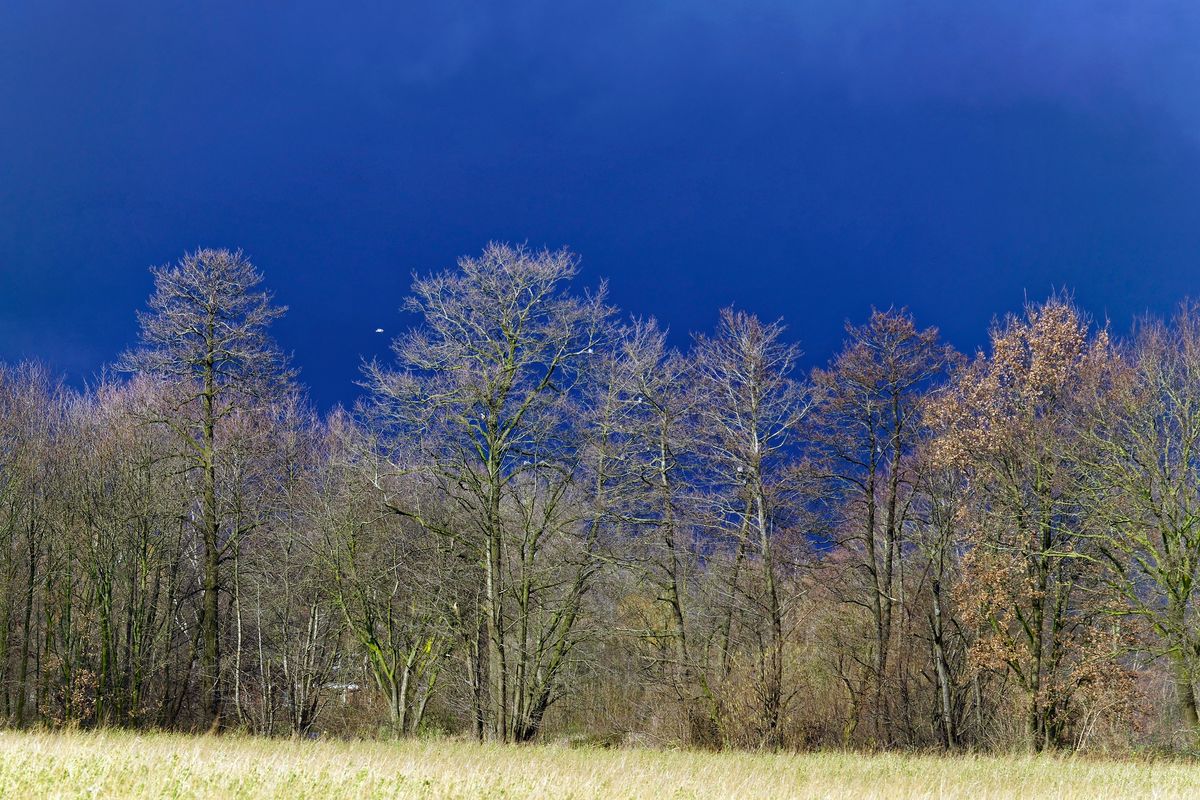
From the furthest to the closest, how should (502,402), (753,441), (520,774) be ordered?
(753,441)
(502,402)
(520,774)

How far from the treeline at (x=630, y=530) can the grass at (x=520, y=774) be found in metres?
4.16

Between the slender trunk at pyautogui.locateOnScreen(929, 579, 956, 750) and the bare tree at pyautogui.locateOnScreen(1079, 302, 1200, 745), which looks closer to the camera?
the bare tree at pyautogui.locateOnScreen(1079, 302, 1200, 745)

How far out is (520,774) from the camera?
10.5 m

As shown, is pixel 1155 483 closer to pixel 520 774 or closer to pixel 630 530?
pixel 630 530

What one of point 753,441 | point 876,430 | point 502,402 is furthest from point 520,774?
→ point 876,430

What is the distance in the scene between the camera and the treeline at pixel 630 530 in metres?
20.7

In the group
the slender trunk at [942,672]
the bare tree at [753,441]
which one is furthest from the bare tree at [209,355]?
the slender trunk at [942,672]

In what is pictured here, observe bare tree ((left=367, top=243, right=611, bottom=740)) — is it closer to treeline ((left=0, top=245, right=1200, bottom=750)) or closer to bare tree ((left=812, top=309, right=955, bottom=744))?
treeline ((left=0, top=245, right=1200, bottom=750))

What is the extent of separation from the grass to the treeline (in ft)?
13.6

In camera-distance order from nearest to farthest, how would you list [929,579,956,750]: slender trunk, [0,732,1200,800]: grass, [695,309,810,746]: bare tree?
1. [0,732,1200,800]: grass
2. [695,309,810,746]: bare tree
3. [929,579,956,750]: slender trunk

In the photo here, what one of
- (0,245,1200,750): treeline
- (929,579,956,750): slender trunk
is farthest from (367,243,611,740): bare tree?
(929,579,956,750): slender trunk

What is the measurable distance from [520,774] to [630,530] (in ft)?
A: 40.0

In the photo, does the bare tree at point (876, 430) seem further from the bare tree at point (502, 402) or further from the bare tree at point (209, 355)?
the bare tree at point (209, 355)

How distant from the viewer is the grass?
316 inches
